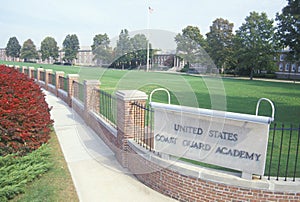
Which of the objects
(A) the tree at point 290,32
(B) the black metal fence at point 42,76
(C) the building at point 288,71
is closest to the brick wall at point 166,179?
(B) the black metal fence at point 42,76

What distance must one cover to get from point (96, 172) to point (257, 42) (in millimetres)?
38740

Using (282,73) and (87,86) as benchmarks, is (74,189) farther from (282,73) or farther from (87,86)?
(282,73)

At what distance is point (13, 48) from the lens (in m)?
114

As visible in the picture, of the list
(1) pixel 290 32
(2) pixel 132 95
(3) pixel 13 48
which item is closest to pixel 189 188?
(2) pixel 132 95

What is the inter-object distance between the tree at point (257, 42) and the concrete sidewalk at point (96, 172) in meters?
35.6

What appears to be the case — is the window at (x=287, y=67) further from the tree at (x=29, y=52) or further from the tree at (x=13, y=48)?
the tree at (x=13, y=48)

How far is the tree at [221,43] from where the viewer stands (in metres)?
47.0

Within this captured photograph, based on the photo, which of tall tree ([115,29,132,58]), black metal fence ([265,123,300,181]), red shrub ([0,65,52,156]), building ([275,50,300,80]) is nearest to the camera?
black metal fence ([265,123,300,181])

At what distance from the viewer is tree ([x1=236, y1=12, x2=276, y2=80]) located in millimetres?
38000

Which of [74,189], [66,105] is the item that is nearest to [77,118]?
[66,105]

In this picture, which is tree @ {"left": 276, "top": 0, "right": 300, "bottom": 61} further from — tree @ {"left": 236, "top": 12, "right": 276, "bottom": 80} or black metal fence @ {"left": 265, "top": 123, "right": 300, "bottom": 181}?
black metal fence @ {"left": 265, "top": 123, "right": 300, "bottom": 181}

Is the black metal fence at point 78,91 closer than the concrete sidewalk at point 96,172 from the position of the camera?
No

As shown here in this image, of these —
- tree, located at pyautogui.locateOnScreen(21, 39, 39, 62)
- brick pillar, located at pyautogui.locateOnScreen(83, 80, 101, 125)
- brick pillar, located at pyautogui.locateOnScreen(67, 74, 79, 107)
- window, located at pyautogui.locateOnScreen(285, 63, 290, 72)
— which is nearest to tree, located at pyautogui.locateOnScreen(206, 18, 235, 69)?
window, located at pyautogui.locateOnScreen(285, 63, 290, 72)

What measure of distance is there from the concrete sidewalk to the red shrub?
2.84 feet
